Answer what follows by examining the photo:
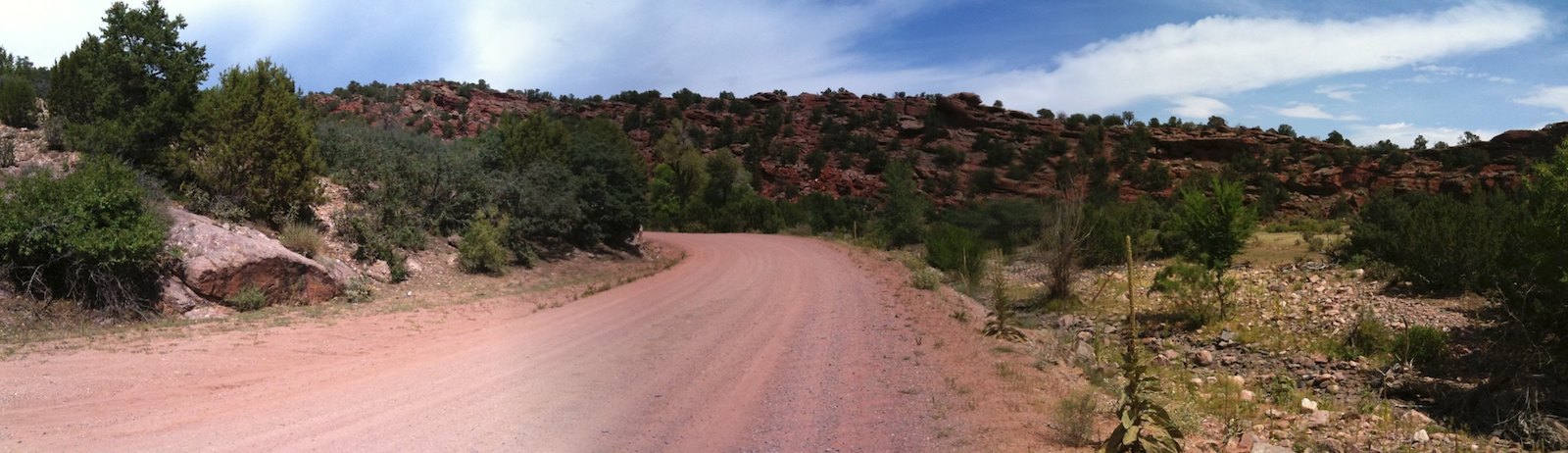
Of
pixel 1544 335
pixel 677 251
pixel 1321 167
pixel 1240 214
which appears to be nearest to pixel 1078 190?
pixel 1240 214

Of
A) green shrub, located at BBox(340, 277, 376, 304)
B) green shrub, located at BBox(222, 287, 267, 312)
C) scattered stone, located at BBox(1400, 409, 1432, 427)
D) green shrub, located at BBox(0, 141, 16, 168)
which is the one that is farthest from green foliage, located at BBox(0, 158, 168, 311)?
scattered stone, located at BBox(1400, 409, 1432, 427)

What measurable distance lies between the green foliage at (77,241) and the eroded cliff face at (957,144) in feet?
137

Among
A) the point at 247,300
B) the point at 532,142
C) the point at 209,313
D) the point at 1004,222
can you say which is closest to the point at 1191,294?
the point at 247,300

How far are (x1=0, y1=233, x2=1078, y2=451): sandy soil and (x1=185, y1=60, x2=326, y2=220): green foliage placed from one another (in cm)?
778

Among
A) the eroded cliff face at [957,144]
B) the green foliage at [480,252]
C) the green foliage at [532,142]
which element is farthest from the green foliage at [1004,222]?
the green foliage at [480,252]

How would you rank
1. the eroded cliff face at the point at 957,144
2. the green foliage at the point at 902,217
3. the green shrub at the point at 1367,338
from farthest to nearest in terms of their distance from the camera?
the eroded cliff face at the point at 957,144, the green foliage at the point at 902,217, the green shrub at the point at 1367,338

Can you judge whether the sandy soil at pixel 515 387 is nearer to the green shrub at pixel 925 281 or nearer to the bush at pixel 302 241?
the bush at pixel 302 241

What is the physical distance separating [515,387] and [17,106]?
74.9 ft

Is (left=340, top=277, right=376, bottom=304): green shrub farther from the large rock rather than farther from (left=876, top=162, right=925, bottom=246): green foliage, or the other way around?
(left=876, top=162, right=925, bottom=246): green foliage

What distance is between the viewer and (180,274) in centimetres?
1251

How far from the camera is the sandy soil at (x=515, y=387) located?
580 cm

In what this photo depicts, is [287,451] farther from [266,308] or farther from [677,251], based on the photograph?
[677,251]

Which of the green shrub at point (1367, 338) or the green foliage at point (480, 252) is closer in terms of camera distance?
the green shrub at point (1367, 338)

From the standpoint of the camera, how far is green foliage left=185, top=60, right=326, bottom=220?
17.6 metres
